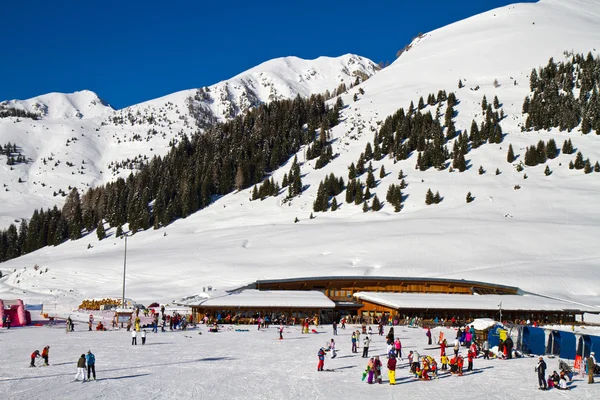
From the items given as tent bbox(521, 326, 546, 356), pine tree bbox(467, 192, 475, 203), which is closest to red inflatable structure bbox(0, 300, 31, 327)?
tent bbox(521, 326, 546, 356)

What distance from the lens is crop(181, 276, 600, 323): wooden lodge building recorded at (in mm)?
45062

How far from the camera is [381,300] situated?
4734 cm

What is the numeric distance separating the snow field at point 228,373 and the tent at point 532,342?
133 centimetres

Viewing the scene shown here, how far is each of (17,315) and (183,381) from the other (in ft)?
77.7

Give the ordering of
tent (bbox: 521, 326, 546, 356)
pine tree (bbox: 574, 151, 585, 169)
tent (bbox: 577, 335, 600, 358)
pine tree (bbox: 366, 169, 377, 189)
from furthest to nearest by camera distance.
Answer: pine tree (bbox: 366, 169, 377, 189) < pine tree (bbox: 574, 151, 585, 169) < tent (bbox: 521, 326, 546, 356) < tent (bbox: 577, 335, 600, 358)

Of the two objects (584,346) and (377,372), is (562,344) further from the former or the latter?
(377,372)

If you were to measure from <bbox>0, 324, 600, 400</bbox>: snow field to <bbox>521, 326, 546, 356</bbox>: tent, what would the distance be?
1334mm

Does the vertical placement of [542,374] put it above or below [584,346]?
below

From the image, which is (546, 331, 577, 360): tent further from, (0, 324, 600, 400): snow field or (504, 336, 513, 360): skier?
(504, 336, 513, 360): skier

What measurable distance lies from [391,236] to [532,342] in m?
40.2

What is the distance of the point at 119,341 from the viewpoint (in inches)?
1255

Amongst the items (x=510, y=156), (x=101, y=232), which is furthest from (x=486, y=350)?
(x=101, y=232)

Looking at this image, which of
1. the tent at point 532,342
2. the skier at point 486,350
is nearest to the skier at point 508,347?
the skier at point 486,350

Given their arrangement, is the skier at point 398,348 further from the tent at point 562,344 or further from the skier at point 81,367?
the skier at point 81,367
